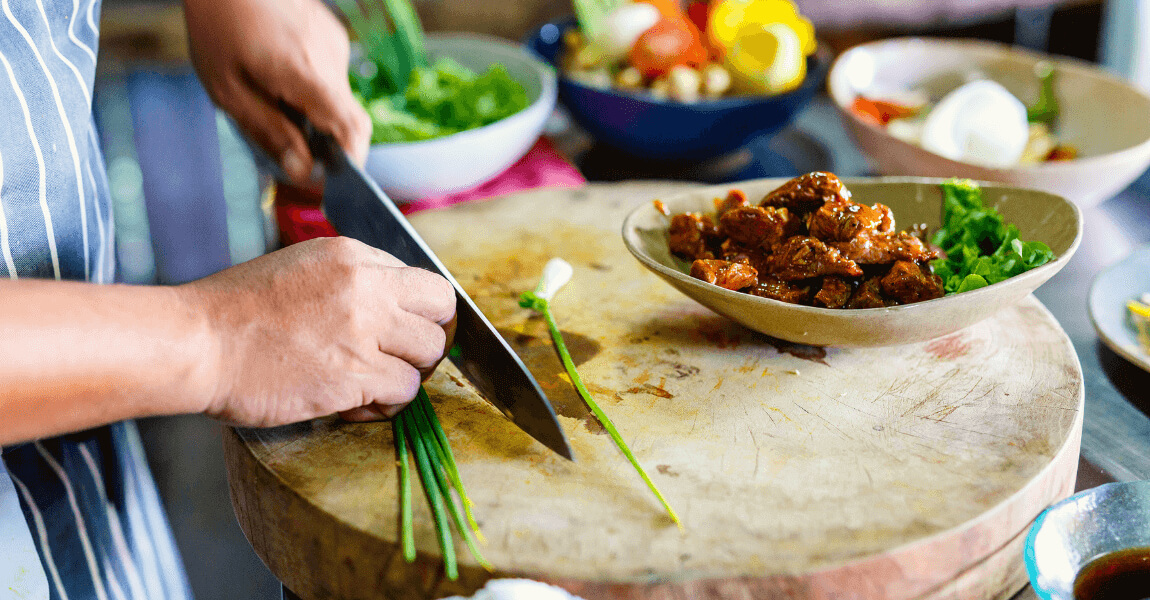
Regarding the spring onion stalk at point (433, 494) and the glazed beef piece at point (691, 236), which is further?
the glazed beef piece at point (691, 236)

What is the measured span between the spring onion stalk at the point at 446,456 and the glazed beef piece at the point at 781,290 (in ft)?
1.42

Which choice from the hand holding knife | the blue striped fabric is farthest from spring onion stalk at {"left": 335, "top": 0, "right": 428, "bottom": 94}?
the blue striped fabric

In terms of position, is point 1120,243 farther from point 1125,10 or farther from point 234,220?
point 234,220

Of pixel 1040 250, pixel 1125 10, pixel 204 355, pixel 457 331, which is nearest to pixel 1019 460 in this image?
pixel 1040 250

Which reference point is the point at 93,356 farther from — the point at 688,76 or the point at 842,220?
the point at 688,76

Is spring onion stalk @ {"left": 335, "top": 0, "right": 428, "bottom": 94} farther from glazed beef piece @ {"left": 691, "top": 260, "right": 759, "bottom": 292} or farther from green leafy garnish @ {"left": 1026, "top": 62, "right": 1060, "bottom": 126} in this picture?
green leafy garnish @ {"left": 1026, "top": 62, "right": 1060, "bottom": 126}

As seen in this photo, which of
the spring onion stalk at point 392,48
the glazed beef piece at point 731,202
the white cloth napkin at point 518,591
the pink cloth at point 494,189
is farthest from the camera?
the spring onion stalk at point 392,48

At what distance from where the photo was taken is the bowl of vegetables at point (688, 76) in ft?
5.61

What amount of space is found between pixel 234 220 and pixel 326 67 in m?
1.52

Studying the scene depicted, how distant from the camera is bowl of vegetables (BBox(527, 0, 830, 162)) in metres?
1.71

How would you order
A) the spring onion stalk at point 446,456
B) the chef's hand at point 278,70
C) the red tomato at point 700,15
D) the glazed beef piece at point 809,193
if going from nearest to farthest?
the spring onion stalk at point 446,456
the glazed beef piece at point 809,193
the chef's hand at point 278,70
the red tomato at point 700,15

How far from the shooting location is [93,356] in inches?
27.6

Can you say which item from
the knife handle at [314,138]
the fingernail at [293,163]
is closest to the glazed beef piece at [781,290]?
the knife handle at [314,138]

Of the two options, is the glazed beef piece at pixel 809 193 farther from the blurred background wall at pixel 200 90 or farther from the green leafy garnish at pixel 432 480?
the blurred background wall at pixel 200 90
